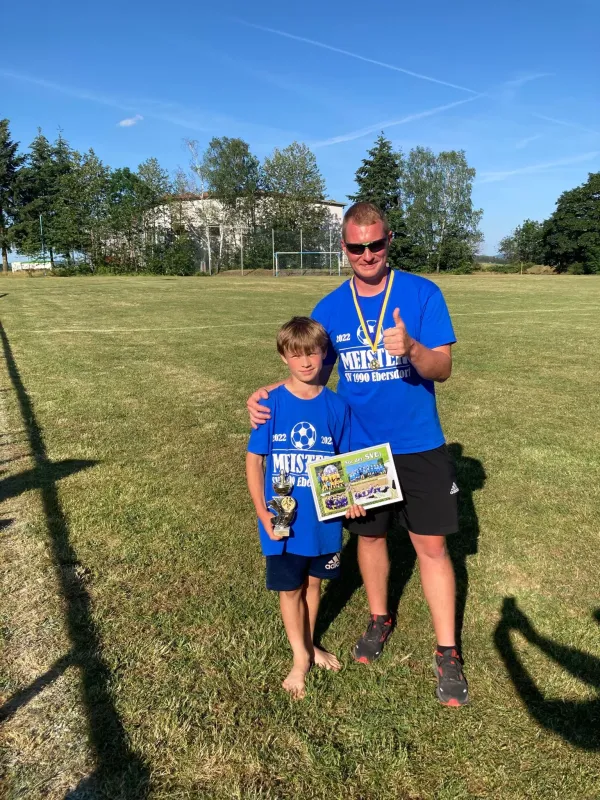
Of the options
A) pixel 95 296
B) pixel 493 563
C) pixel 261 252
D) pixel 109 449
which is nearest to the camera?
pixel 493 563

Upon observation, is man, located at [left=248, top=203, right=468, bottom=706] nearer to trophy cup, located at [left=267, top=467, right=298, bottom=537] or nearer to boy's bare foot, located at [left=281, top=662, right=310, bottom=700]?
trophy cup, located at [left=267, top=467, right=298, bottom=537]

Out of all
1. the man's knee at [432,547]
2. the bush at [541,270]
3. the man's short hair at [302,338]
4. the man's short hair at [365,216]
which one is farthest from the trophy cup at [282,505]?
the bush at [541,270]

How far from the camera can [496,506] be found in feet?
14.2

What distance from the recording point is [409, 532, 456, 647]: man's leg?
249 cm

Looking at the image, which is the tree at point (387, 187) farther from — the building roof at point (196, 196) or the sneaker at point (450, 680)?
the sneaker at point (450, 680)

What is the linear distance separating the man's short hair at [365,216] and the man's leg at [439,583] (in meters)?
1.32

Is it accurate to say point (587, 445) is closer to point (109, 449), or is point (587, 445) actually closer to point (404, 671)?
point (404, 671)

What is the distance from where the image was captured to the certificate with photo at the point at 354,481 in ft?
7.41

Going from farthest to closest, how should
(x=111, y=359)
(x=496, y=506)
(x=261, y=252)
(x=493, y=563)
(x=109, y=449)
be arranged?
(x=261, y=252), (x=111, y=359), (x=109, y=449), (x=496, y=506), (x=493, y=563)

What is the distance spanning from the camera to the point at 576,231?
6169 cm

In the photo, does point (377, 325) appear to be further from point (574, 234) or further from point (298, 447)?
point (574, 234)

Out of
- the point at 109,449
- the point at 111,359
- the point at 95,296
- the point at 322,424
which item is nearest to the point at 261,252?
the point at 95,296

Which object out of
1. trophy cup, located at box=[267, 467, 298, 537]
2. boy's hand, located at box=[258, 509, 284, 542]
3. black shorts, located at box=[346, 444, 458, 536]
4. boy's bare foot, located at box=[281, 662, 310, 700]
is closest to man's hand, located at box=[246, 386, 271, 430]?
trophy cup, located at box=[267, 467, 298, 537]

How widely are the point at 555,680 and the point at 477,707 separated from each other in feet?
1.39
